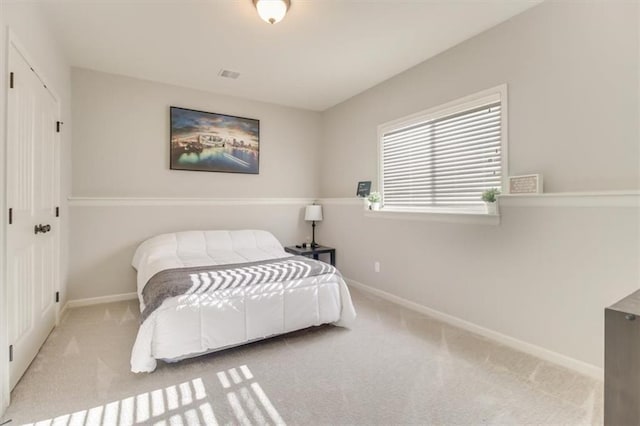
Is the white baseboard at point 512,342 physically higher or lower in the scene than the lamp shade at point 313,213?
lower

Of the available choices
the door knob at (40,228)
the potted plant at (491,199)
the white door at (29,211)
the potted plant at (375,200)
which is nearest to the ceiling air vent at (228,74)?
the white door at (29,211)

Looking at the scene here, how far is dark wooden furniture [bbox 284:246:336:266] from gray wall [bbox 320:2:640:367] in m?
1.46

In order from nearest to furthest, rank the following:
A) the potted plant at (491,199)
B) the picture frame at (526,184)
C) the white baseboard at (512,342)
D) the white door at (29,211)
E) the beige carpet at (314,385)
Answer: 1. the beige carpet at (314,385)
2. the white door at (29,211)
3. the white baseboard at (512,342)
4. the picture frame at (526,184)
5. the potted plant at (491,199)

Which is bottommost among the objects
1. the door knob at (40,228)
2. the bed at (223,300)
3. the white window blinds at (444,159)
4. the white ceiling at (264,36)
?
the bed at (223,300)

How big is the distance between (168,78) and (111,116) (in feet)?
2.57

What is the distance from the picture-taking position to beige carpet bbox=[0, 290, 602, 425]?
5.45 ft

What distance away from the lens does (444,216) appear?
2.97m

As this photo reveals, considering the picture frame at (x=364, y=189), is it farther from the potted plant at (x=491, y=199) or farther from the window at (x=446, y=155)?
the potted plant at (x=491, y=199)

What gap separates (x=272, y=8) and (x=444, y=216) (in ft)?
7.45

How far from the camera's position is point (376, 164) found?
3930 millimetres

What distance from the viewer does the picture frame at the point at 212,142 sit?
154 inches

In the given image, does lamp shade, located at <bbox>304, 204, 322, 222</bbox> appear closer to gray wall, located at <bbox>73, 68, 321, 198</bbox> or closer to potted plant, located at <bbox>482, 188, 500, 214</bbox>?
gray wall, located at <bbox>73, 68, 321, 198</bbox>

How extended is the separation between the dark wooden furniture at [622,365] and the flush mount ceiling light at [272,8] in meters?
2.50

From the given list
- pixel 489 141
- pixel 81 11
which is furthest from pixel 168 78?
pixel 489 141
